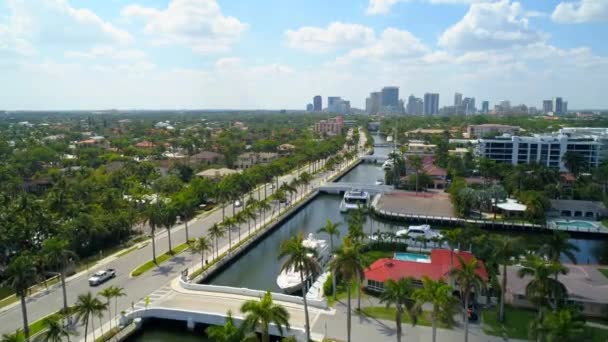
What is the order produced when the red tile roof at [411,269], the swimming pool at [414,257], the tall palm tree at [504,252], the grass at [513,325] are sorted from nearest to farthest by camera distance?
the grass at [513,325] < the tall palm tree at [504,252] < the red tile roof at [411,269] < the swimming pool at [414,257]

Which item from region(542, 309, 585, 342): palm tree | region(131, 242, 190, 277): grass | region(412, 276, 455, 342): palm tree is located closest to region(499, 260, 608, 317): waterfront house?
region(542, 309, 585, 342): palm tree

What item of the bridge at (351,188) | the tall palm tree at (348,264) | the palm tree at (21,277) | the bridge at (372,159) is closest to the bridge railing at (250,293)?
the tall palm tree at (348,264)

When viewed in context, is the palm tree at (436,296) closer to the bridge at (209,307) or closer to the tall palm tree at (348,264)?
the tall palm tree at (348,264)

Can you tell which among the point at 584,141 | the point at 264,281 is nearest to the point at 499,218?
the point at 264,281

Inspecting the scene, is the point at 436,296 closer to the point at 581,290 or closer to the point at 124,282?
the point at 581,290

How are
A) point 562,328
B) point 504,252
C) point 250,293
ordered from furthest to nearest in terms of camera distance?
point 250,293 → point 504,252 → point 562,328

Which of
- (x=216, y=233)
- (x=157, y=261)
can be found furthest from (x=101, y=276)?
(x=216, y=233)
